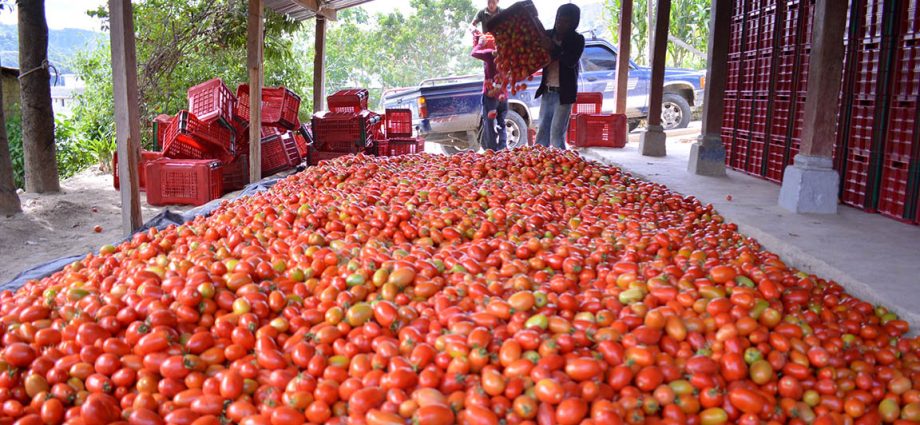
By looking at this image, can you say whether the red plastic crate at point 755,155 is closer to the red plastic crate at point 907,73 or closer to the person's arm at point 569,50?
the red plastic crate at point 907,73

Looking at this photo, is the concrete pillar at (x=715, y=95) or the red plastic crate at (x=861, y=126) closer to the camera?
the red plastic crate at (x=861, y=126)

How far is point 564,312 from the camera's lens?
259 centimetres

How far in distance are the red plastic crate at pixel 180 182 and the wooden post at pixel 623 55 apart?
648 centimetres

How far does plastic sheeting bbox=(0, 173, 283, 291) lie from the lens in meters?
4.45

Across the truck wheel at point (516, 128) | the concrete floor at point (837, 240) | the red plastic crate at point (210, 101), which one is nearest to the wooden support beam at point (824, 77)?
the concrete floor at point (837, 240)

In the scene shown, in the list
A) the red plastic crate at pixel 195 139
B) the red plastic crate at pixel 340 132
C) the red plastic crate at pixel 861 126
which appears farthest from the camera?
the red plastic crate at pixel 340 132

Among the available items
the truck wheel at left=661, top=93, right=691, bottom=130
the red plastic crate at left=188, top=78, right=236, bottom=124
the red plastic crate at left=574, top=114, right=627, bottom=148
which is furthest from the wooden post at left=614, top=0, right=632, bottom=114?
the red plastic crate at left=188, top=78, right=236, bottom=124

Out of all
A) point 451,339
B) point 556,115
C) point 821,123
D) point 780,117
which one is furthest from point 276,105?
point 451,339

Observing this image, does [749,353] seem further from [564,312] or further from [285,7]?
[285,7]

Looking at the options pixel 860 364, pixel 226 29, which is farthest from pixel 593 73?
pixel 860 364

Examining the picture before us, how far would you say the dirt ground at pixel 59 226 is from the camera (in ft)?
20.4

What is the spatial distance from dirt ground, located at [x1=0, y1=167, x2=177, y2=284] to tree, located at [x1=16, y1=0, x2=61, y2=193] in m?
0.28

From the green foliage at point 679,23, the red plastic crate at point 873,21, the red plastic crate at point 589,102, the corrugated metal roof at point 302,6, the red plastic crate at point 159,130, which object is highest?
the green foliage at point 679,23

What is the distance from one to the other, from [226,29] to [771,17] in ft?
34.9
